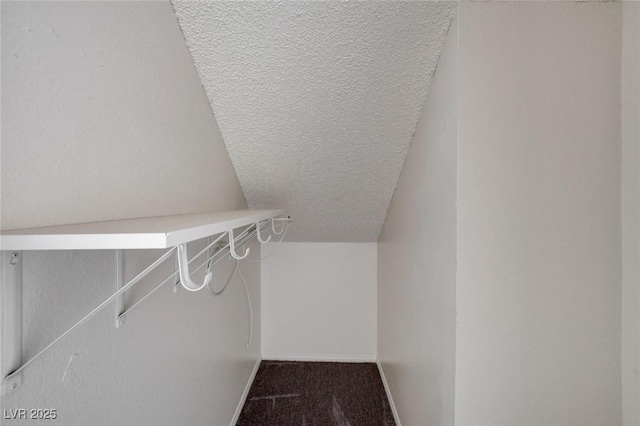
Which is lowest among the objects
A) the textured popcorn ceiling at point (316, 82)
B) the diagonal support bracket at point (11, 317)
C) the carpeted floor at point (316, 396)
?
the carpeted floor at point (316, 396)

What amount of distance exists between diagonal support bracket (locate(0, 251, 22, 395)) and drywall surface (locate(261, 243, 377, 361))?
1977 millimetres

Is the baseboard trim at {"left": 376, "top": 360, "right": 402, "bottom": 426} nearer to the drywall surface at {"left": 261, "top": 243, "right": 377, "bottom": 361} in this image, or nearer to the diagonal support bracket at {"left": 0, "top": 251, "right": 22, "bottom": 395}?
the drywall surface at {"left": 261, "top": 243, "right": 377, "bottom": 361}

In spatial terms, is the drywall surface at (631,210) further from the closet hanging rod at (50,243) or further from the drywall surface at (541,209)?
the closet hanging rod at (50,243)

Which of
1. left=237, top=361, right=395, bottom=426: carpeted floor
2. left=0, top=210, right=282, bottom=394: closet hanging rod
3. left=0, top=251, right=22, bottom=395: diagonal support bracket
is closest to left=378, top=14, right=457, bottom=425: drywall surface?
left=237, top=361, right=395, bottom=426: carpeted floor

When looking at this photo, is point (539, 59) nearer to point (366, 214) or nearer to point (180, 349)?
point (366, 214)

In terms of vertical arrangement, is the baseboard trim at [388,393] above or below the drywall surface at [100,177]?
below

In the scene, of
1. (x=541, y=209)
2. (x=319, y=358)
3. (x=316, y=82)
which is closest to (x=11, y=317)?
(x=316, y=82)

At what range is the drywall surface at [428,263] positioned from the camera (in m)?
0.94

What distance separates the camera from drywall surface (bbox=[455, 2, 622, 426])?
2.83 feet

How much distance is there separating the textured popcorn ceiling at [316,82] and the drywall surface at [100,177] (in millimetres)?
158

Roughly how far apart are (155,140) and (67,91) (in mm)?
288

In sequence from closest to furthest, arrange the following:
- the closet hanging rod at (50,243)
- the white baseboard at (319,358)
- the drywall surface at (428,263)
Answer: the closet hanging rod at (50,243)
the drywall surface at (428,263)
the white baseboard at (319,358)

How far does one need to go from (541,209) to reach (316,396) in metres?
1.85

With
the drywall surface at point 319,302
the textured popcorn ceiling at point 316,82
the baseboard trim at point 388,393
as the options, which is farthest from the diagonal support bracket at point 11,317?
the drywall surface at point 319,302
